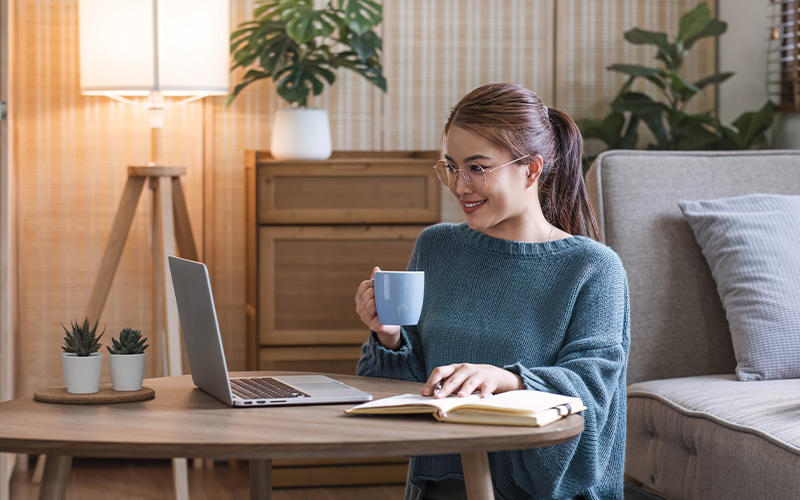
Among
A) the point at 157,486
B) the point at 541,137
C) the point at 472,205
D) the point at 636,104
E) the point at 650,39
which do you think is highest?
the point at 650,39

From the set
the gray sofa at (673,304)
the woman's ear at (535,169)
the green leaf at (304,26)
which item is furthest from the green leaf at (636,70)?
the woman's ear at (535,169)

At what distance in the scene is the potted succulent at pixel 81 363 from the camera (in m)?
1.31

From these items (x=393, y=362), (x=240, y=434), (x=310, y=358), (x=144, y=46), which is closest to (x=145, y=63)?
(x=144, y=46)

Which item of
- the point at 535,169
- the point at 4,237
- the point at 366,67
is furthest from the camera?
the point at 366,67

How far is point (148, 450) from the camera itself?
1.02 meters

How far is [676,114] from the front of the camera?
10.9ft

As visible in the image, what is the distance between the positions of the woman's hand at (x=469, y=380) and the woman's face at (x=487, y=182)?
32 cm

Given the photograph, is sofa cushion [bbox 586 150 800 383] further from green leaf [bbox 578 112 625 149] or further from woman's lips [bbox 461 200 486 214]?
green leaf [bbox 578 112 625 149]

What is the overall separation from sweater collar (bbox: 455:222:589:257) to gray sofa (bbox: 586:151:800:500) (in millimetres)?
587

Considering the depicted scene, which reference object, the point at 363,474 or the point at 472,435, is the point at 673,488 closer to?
the point at 472,435

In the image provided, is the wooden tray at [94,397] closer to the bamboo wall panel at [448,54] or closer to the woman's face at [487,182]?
the woman's face at [487,182]

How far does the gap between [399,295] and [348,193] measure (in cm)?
171

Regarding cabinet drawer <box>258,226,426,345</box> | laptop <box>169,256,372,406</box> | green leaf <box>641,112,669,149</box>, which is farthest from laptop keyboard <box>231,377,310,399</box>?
green leaf <box>641,112,669,149</box>

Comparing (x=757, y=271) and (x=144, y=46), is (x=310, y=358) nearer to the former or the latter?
(x=144, y=46)
